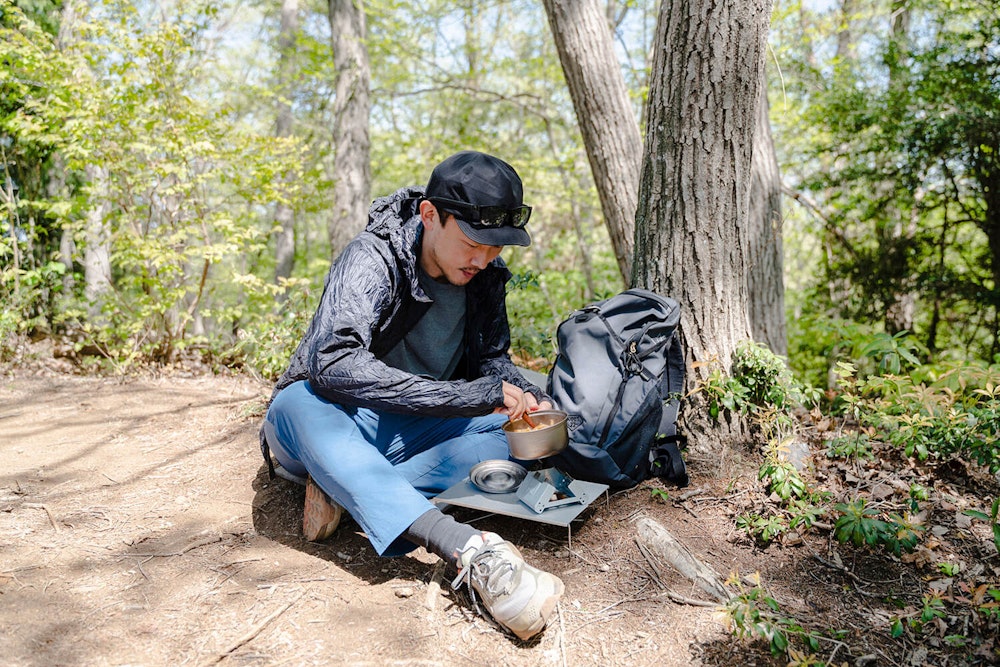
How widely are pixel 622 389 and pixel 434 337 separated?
812mm

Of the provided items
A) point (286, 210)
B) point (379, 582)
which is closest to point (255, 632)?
point (379, 582)

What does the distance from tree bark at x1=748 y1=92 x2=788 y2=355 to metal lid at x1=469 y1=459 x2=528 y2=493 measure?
2492mm

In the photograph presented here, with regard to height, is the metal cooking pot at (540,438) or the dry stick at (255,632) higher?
the metal cooking pot at (540,438)

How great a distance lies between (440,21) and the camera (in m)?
12.3

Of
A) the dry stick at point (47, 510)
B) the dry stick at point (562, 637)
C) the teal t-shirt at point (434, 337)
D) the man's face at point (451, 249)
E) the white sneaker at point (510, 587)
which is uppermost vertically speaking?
the man's face at point (451, 249)

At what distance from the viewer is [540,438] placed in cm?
Answer: 223

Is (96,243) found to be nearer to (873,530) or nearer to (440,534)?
(440,534)

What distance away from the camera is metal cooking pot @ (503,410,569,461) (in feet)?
7.32

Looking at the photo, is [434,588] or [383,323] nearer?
[434,588]

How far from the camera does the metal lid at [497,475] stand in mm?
2471

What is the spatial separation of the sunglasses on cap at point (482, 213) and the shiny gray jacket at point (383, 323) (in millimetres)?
256

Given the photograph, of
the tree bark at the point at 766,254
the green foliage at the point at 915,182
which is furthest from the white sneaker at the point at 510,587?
the green foliage at the point at 915,182

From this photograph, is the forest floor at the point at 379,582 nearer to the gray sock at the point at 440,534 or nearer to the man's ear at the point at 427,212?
the gray sock at the point at 440,534

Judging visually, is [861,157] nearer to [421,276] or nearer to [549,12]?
[549,12]
